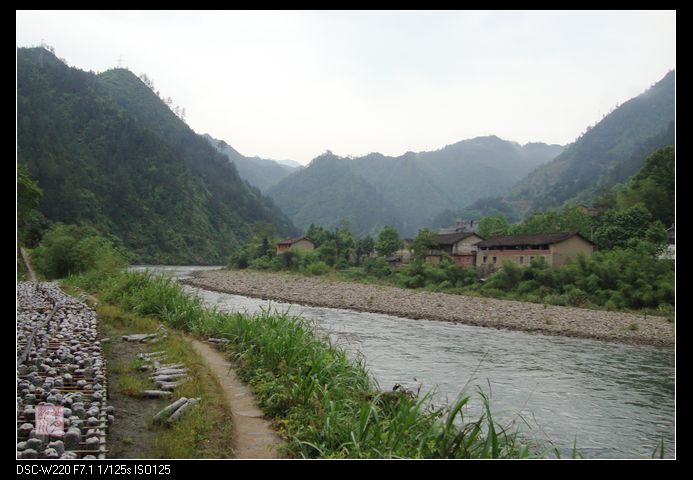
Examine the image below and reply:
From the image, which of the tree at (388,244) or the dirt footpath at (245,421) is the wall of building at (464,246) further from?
the dirt footpath at (245,421)

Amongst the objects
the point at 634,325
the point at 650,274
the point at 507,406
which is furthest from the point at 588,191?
the point at 507,406

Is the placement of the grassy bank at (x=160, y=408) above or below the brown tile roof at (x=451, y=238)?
below

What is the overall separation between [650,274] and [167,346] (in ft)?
89.3

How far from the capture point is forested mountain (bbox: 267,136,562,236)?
485ft

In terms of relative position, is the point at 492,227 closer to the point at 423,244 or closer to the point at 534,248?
the point at 423,244

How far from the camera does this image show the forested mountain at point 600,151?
104163mm

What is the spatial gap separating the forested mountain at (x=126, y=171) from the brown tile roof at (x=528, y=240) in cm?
4168

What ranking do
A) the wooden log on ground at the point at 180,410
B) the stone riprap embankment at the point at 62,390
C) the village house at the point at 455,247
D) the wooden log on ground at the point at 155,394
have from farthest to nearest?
1. the village house at the point at 455,247
2. the wooden log on ground at the point at 155,394
3. the wooden log on ground at the point at 180,410
4. the stone riprap embankment at the point at 62,390

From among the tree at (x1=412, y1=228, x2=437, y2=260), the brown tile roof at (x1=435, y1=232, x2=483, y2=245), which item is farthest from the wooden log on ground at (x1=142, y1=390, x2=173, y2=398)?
the brown tile roof at (x1=435, y1=232, x2=483, y2=245)

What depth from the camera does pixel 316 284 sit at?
38688 mm

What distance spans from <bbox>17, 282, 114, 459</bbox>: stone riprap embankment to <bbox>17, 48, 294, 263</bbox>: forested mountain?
49.0 m

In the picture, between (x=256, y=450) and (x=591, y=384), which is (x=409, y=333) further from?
(x=256, y=450)

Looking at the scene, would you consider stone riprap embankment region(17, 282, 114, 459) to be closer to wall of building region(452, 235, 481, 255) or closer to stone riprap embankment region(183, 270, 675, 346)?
stone riprap embankment region(183, 270, 675, 346)

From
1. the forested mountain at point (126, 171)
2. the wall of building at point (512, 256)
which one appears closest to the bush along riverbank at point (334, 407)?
the wall of building at point (512, 256)
